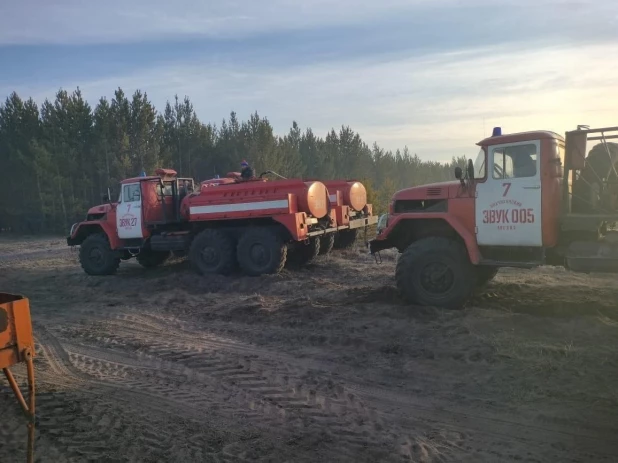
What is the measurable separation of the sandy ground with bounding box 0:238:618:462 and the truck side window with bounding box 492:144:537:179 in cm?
200

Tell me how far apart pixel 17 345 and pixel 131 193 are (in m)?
10.7

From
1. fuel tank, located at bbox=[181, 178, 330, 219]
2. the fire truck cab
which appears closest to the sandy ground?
the fire truck cab

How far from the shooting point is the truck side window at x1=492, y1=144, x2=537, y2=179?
23.7ft

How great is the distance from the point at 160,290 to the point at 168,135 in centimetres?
3221

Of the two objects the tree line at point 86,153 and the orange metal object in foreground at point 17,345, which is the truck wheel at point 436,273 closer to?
the orange metal object in foreground at point 17,345

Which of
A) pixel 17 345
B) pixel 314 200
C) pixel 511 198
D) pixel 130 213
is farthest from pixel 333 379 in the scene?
pixel 130 213

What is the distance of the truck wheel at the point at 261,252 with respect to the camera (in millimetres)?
11906

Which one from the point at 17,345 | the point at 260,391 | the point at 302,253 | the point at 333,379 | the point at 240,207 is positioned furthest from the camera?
the point at 302,253

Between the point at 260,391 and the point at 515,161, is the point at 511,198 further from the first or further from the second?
the point at 260,391

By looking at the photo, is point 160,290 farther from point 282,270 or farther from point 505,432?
point 505,432

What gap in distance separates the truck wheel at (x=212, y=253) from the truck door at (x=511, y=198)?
6.61m

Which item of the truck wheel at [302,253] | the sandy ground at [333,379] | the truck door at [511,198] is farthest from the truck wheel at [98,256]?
the truck door at [511,198]

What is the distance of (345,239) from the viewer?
1566 centimetres

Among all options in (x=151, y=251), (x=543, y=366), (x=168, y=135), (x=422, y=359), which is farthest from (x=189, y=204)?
(x=168, y=135)
